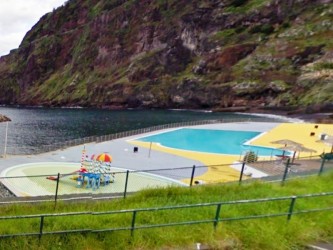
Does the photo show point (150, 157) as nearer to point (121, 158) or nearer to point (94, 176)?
point (121, 158)

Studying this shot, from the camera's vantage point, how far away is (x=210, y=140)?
59.5m

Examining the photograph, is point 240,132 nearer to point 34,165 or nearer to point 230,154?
point 230,154

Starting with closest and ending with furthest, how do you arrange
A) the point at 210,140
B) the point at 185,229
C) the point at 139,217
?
the point at 185,229 → the point at 139,217 → the point at 210,140

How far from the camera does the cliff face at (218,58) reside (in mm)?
132250

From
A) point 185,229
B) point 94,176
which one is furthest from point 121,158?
point 185,229

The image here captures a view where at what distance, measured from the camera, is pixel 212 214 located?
36.2 feet

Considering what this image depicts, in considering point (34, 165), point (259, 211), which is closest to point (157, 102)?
point (34, 165)

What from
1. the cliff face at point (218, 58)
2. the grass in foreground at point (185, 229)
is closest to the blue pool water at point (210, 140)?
the grass in foreground at point (185, 229)

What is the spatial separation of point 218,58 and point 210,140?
9816 centimetres

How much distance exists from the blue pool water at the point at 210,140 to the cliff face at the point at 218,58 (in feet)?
185

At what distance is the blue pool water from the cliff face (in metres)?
56.3

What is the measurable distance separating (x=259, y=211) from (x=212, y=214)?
1.43m

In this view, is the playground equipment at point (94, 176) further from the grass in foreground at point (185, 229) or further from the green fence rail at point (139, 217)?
the green fence rail at point (139, 217)

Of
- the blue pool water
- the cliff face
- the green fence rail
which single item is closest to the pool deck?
the blue pool water
